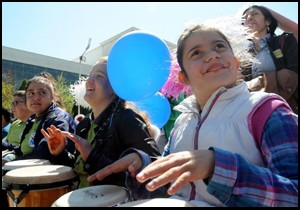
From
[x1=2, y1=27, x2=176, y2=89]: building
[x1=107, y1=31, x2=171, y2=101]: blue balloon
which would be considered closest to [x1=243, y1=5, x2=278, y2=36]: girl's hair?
[x1=107, y1=31, x2=171, y2=101]: blue balloon

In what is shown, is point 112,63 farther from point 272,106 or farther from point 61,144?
point 272,106

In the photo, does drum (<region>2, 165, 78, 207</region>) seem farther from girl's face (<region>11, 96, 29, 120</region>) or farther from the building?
the building

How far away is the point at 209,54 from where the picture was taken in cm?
137

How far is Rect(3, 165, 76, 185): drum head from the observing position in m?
1.92

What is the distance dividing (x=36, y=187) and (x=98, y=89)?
3.05 ft

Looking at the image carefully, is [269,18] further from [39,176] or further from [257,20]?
[39,176]

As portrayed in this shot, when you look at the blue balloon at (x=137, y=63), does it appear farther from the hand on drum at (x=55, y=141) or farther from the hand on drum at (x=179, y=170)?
the hand on drum at (x=179, y=170)

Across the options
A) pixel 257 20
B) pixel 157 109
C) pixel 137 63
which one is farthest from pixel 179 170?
pixel 257 20

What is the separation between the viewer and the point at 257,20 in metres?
2.63

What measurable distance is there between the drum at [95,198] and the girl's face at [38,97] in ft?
6.94

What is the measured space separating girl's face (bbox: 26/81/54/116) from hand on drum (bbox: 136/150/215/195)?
9.28ft

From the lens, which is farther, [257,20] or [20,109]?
[20,109]

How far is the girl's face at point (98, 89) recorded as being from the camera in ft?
7.95

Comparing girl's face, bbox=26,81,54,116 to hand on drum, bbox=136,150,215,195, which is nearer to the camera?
hand on drum, bbox=136,150,215,195
